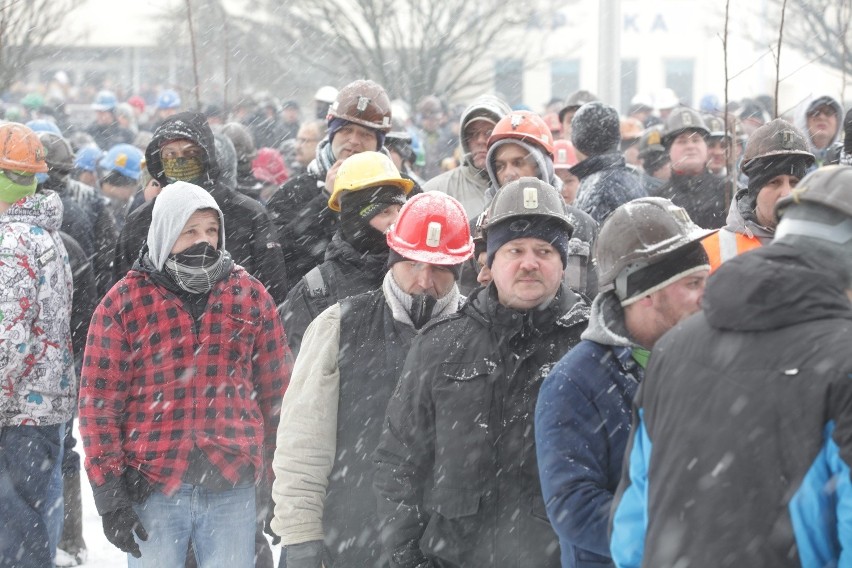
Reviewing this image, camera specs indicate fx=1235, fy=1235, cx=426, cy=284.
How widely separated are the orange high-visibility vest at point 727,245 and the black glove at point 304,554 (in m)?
1.80

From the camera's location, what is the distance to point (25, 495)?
5.84 meters

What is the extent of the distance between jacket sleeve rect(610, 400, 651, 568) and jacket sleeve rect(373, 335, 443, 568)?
1.02 m

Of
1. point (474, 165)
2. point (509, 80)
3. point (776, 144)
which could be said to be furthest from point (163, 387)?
point (509, 80)

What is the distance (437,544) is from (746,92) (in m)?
33.0

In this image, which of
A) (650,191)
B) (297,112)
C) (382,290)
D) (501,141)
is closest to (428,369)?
(382,290)

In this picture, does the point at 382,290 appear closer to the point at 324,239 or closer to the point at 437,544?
the point at 437,544

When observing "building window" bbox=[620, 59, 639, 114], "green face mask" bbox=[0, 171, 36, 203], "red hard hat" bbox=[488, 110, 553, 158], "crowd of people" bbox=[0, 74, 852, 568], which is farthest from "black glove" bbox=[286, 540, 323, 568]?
"building window" bbox=[620, 59, 639, 114]

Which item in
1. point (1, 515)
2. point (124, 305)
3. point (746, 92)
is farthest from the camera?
point (746, 92)

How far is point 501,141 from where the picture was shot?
5.89 m

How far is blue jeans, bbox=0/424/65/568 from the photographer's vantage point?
577cm

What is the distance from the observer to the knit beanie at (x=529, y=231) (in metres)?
3.93

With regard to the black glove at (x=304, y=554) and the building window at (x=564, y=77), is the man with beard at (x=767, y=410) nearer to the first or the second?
the black glove at (x=304, y=554)

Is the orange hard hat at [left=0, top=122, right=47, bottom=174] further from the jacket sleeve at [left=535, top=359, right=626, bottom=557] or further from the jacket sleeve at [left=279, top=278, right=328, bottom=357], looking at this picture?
the jacket sleeve at [left=535, top=359, right=626, bottom=557]

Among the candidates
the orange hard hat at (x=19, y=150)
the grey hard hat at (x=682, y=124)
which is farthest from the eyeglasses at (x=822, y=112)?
the orange hard hat at (x=19, y=150)
